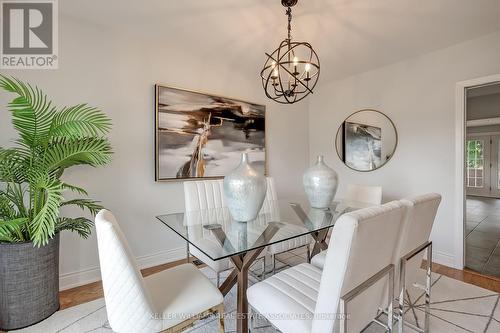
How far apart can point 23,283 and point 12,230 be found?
38 cm

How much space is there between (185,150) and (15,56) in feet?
5.31

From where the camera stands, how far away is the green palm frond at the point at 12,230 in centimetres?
144

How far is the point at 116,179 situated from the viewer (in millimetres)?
2344

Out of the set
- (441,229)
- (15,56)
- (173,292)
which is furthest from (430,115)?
(15,56)

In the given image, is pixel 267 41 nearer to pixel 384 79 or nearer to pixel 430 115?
pixel 384 79

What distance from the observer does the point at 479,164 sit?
7129 mm

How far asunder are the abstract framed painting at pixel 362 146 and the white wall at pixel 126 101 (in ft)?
6.18

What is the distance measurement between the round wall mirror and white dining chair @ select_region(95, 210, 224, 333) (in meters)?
2.90

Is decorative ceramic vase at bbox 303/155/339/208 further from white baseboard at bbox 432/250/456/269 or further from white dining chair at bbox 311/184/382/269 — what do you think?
white baseboard at bbox 432/250/456/269

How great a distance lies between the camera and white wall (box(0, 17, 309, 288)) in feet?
6.95

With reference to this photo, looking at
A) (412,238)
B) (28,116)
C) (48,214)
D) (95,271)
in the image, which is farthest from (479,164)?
(28,116)

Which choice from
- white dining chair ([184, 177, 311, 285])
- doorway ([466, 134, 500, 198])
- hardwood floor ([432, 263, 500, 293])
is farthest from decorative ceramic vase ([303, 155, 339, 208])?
doorway ([466, 134, 500, 198])

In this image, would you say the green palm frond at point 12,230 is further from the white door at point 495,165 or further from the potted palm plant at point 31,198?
the white door at point 495,165

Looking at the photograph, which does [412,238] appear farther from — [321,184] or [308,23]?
[308,23]
